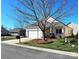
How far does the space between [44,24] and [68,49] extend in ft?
2.46

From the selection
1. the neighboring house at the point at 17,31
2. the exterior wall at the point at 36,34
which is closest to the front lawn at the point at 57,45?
the exterior wall at the point at 36,34

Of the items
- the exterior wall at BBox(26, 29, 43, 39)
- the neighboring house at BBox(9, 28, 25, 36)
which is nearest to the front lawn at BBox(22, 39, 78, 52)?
the exterior wall at BBox(26, 29, 43, 39)

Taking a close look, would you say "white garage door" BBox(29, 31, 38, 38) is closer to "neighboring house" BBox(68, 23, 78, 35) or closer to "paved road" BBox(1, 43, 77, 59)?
"paved road" BBox(1, 43, 77, 59)

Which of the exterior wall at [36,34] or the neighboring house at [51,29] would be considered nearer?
the neighboring house at [51,29]

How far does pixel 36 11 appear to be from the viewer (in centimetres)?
528

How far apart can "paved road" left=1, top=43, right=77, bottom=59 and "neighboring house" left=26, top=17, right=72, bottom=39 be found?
1.16 ft

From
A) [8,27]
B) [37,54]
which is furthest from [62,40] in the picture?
[8,27]

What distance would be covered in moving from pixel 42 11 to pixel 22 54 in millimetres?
995

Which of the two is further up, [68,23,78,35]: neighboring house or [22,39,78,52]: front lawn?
[68,23,78,35]: neighboring house

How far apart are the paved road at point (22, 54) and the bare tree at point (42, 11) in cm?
56

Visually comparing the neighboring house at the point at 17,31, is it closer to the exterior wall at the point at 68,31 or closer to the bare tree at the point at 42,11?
the bare tree at the point at 42,11

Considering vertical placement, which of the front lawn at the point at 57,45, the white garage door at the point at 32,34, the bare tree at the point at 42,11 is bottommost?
the front lawn at the point at 57,45

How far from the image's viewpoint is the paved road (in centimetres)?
535

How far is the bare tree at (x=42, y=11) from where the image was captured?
5.17 m
